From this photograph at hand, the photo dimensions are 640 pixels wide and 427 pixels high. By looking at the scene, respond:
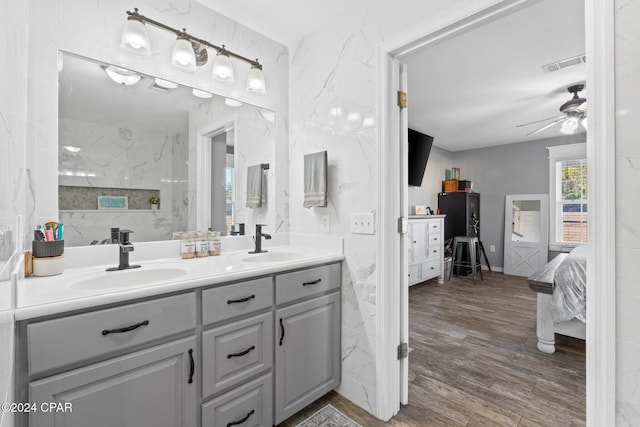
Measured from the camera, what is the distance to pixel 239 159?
2100 millimetres

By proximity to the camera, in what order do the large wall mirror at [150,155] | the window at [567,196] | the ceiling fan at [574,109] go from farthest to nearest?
the window at [567,196], the ceiling fan at [574,109], the large wall mirror at [150,155]

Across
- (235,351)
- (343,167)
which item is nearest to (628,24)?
(343,167)

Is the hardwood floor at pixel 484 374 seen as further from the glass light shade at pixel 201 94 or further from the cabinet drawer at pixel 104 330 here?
the glass light shade at pixel 201 94

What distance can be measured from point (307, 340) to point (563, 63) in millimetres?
3082

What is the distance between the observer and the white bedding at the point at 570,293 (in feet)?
7.50

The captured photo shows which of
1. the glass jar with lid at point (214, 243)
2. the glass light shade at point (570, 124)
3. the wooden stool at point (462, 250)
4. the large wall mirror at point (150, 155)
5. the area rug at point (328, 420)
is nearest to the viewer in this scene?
the large wall mirror at point (150, 155)

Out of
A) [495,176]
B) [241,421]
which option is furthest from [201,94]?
[495,176]

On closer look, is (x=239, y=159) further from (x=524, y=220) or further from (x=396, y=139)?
(x=524, y=220)

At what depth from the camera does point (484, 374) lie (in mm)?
2105

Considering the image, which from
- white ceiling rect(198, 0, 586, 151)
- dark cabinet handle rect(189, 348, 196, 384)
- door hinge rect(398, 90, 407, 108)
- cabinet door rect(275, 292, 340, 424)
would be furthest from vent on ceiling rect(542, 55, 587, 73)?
dark cabinet handle rect(189, 348, 196, 384)

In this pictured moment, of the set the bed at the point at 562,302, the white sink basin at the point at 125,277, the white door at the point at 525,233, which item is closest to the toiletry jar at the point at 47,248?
the white sink basin at the point at 125,277

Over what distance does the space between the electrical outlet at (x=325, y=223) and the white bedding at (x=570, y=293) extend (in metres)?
1.94

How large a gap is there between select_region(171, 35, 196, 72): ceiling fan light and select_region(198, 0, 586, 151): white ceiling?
0.34 m

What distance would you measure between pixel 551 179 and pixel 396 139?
475 centimetres
